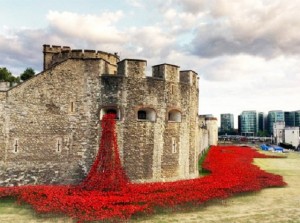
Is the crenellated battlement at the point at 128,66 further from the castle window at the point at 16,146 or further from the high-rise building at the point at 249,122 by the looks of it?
the high-rise building at the point at 249,122

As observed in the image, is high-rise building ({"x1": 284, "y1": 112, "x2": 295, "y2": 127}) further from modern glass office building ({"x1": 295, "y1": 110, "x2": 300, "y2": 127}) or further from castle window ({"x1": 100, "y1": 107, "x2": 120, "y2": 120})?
castle window ({"x1": 100, "y1": 107, "x2": 120, "y2": 120})

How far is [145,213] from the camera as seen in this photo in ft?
47.2

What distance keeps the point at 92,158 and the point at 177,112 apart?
6099 millimetres

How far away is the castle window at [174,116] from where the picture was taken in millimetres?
22442

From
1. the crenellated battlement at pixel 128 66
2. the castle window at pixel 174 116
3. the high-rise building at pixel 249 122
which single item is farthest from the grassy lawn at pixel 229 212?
the high-rise building at pixel 249 122

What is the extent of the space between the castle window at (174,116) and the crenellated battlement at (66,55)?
6305 millimetres

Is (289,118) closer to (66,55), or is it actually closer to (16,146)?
(66,55)

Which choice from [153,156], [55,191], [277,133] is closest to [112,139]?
[153,156]

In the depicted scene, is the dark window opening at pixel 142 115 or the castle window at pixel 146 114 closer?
the castle window at pixel 146 114

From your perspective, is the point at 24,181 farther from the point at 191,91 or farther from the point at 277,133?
the point at 277,133

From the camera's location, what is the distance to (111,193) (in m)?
16.9

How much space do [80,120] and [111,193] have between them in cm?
494

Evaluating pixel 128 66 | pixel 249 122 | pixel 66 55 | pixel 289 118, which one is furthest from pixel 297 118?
pixel 128 66

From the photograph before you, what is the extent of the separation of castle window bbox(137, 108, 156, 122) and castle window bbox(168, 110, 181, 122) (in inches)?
61.0
